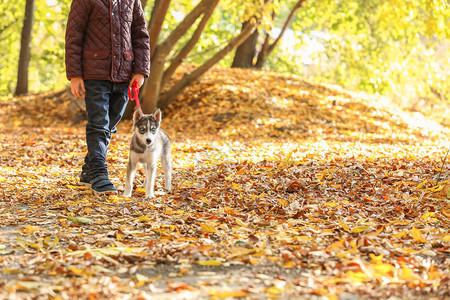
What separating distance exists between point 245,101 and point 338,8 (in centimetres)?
598

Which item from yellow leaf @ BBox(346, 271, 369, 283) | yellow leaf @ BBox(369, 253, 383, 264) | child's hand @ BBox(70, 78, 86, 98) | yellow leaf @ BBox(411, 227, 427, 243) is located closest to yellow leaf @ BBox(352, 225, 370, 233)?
yellow leaf @ BBox(411, 227, 427, 243)

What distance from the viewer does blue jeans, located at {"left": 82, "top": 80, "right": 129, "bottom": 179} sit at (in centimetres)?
536

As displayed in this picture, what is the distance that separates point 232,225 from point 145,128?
4.82 ft

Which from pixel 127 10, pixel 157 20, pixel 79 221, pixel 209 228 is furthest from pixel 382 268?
pixel 157 20

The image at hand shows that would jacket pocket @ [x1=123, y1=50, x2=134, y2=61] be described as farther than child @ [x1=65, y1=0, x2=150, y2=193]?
Yes

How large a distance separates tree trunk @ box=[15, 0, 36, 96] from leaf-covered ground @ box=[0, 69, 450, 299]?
6.84 m

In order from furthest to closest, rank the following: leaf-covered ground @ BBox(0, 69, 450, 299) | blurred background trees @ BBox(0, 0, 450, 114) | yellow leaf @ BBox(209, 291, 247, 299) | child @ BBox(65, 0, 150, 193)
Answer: blurred background trees @ BBox(0, 0, 450, 114) → child @ BBox(65, 0, 150, 193) → leaf-covered ground @ BBox(0, 69, 450, 299) → yellow leaf @ BBox(209, 291, 247, 299)

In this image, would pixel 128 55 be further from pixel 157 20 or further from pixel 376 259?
pixel 157 20

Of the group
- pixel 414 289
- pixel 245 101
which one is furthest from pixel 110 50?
pixel 245 101

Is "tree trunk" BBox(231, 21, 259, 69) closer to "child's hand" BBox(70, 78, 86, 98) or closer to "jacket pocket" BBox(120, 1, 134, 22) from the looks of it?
"jacket pocket" BBox(120, 1, 134, 22)

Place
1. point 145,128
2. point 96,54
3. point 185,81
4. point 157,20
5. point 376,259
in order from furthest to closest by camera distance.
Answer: point 185,81 → point 157,20 → point 96,54 → point 145,128 → point 376,259

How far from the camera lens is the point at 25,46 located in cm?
1580

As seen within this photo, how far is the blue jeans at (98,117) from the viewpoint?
5.36 metres

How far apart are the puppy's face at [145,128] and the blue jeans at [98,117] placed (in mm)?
424
